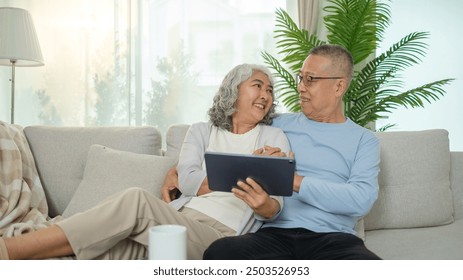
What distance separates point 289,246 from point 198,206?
15.3 inches

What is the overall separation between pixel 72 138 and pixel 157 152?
41 cm

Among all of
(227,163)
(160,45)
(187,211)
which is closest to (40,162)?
(187,211)

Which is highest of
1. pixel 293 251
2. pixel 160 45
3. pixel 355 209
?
pixel 160 45

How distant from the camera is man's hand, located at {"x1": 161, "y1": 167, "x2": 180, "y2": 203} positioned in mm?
1971

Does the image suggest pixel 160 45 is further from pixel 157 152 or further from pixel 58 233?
pixel 58 233

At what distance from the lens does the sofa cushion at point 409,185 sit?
6.93 feet

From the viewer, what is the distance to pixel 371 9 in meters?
3.30

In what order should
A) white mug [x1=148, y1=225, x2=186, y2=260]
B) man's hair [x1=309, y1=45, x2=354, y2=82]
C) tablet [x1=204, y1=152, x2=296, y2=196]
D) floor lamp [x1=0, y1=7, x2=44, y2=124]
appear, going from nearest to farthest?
white mug [x1=148, y1=225, x2=186, y2=260]
tablet [x1=204, y1=152, x2=296, y2=196]
man's hair [x1=309, y1=45, x2=354, y2=82]
floor lamp [x1=0, y1=7, x2=44, y2=124]

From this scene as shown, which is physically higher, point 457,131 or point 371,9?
point 371,9

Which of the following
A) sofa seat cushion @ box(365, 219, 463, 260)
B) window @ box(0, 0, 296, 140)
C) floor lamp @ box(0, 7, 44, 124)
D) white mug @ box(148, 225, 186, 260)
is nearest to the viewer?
white mug @ box(148, 225, 186, 260)

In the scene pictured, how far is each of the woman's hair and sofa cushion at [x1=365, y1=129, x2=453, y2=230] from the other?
1.92ft

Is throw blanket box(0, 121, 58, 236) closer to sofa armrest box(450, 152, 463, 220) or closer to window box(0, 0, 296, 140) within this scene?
sofa armrest box(450, 152, 463, 220)

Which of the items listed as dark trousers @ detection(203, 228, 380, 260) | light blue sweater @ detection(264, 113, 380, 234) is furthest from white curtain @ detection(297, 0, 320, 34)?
dark trousers @ detection(203, 228, 380, 260)

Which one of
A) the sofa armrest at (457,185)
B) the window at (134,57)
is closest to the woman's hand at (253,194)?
the sofa armrest at (457,185)
